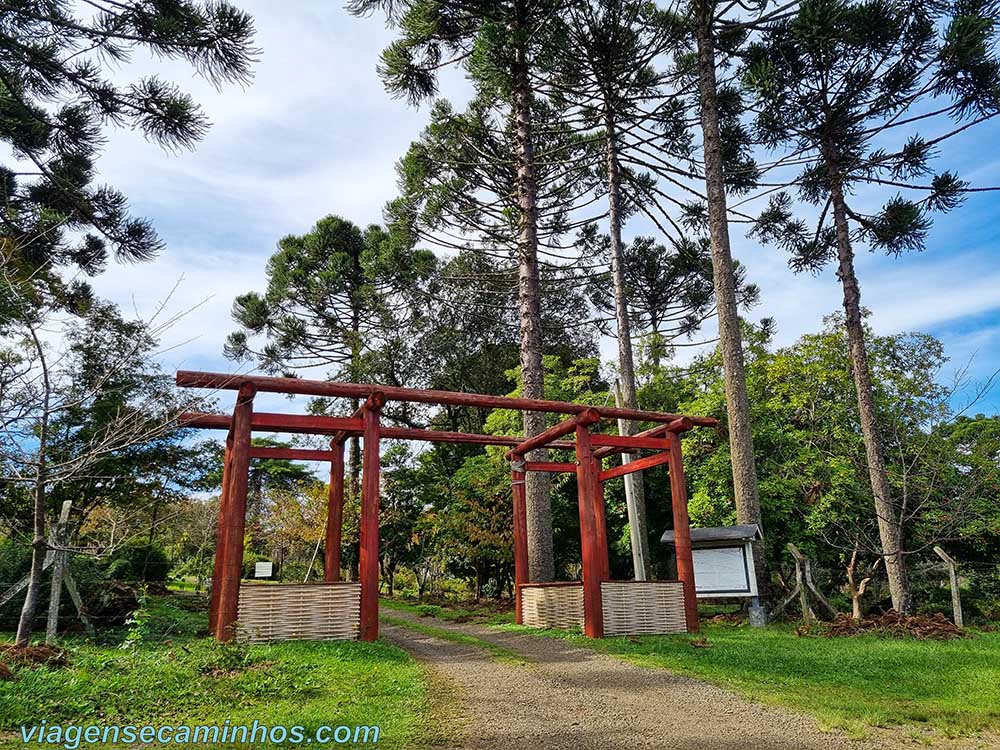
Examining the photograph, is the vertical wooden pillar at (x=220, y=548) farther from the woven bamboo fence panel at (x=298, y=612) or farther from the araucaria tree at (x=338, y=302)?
the araucaria tree at (x=338, y=302)

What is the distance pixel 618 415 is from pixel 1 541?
10.5m

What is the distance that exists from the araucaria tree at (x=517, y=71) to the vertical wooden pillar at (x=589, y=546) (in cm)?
333

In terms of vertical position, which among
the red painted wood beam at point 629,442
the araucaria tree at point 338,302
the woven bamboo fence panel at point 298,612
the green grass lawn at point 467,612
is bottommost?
the green grass lawn at point 467,612

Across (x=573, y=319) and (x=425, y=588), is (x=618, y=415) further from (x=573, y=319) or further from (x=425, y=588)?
(x=573, y=319)

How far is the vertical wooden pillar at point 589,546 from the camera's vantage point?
889 cm

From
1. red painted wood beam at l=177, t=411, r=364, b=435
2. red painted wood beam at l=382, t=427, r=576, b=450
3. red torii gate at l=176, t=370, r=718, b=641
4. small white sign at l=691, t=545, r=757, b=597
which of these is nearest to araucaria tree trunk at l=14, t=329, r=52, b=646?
red torii gate at l=176, t=370, r=718, b=641

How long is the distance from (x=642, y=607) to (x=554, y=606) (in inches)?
64.3

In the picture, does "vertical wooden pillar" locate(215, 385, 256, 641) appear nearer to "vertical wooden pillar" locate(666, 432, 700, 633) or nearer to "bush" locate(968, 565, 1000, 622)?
"vertical wooden pillar" locate(666, 432, 700, 633)

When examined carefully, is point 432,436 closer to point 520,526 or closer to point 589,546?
point 589,546

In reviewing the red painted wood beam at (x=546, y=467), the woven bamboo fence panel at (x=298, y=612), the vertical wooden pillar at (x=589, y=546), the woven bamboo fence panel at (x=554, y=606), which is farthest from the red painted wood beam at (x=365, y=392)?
the woven bamboo fence panel at (x=554, y=606)

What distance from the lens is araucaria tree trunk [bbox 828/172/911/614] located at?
1109 centimetres

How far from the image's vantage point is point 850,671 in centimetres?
663

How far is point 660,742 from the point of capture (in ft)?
14.4

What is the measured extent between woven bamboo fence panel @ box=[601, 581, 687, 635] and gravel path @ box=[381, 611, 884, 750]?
1515mm
